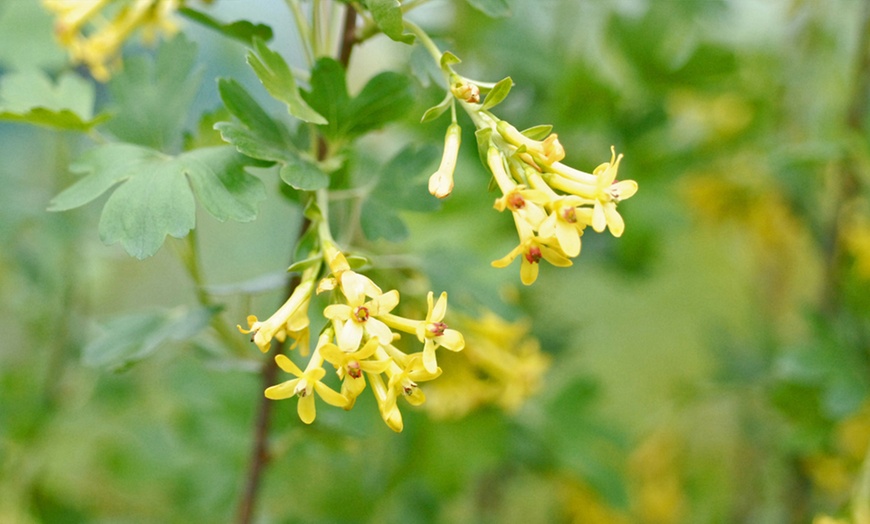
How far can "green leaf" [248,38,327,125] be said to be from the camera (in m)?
0.43

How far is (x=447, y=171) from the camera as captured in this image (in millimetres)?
418

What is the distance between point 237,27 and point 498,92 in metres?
0.19

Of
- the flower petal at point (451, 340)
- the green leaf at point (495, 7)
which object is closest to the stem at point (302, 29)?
the green leaf at point (495, 7)

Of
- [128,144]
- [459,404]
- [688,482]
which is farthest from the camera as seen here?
[688,482]

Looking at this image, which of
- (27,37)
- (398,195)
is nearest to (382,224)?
(398,195)

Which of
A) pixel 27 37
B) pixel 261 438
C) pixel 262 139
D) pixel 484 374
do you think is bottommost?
pixel 484 374

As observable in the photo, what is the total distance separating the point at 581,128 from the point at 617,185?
0.53 m

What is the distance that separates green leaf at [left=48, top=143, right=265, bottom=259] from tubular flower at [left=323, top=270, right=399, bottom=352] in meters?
0.09

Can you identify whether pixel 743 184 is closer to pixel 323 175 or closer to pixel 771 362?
pixel 771 362

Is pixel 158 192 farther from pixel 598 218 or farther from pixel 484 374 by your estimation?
pixel 484 374

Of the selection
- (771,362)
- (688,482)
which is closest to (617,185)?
(771,362)

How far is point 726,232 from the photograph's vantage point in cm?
140

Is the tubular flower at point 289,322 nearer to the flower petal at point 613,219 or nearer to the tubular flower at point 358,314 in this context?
the tubular flower at point 358,314

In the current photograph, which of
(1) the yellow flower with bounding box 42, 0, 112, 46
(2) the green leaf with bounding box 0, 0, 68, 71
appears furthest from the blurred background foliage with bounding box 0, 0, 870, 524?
(1) the yellow flower with bounding box 42, 0, 112, 46
